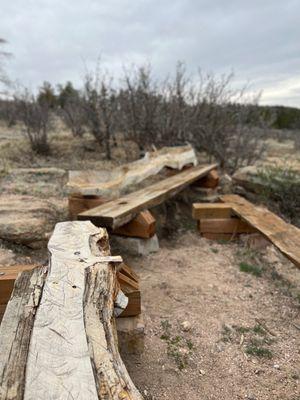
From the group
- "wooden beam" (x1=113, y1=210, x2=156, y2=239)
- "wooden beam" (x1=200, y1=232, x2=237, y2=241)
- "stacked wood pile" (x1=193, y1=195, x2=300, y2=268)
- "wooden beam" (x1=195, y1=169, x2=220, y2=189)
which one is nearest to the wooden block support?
"wooden beam" (x1=113, y1=210, x2=156, y2=239)

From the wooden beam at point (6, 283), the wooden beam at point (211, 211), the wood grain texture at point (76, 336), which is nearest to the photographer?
the wood grain texture at point (76, 336)

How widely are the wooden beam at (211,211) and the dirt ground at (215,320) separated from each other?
0.79 ft

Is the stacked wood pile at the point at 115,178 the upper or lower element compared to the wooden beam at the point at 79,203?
upper

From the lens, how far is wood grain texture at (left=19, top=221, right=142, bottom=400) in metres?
1.13

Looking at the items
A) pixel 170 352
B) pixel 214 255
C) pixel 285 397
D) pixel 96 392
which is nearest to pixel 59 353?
pixel 96 392

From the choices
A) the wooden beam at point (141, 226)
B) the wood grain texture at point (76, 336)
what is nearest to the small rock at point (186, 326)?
the wood grain texture at point (76, 336)

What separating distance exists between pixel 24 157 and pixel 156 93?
8.37 ft

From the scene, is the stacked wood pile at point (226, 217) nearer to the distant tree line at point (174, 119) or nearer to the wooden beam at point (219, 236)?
the wooden beam at point (219, 236)

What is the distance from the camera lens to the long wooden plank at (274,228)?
2766 millimetres

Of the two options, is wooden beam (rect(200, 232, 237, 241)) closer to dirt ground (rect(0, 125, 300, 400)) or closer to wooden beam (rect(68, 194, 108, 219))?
dirt ground (rect(0, 125, 300, 400))

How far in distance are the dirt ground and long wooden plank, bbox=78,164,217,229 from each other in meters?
0.44

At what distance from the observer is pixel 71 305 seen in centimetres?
153

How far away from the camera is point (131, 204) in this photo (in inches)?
130

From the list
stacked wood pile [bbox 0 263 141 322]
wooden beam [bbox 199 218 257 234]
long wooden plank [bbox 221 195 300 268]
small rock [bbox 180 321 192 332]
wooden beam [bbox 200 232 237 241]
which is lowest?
wooden beam [bbox 200 232 237 241]
